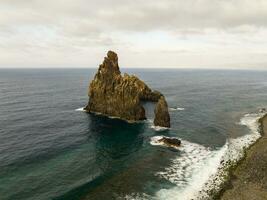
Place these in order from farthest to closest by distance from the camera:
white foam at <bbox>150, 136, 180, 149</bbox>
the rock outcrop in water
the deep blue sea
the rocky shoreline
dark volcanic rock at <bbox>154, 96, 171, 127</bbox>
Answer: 1. the rock outcrop in water
2. dark volcanic rock at <bbox>154, 96, 171, 127</bbox>
3. white foam at <bbox>150, 136, 180, 149</bbox>
4. the deep blue sea
5. the rocky shoreline

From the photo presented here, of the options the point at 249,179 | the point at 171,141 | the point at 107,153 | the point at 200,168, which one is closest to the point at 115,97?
the point at 171,141

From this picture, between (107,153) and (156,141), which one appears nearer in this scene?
(107,153)

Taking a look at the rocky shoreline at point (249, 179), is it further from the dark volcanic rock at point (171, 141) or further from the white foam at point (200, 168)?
the dark volcanic rock at point (171, 141)

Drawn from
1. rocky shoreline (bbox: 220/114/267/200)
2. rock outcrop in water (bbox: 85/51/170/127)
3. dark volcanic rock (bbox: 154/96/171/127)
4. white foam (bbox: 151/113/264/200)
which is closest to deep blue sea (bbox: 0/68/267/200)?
white foam (bbox: 151/113/264/200)

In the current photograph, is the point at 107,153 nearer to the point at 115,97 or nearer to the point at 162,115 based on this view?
the point at 162,115

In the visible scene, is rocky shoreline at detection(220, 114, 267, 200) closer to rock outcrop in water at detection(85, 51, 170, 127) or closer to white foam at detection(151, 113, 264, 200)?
white foam at detection(151, 113, 264, 200)

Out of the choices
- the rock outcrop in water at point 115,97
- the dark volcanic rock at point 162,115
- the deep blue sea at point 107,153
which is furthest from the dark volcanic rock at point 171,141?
the rock outcrop in water at point 115,97
